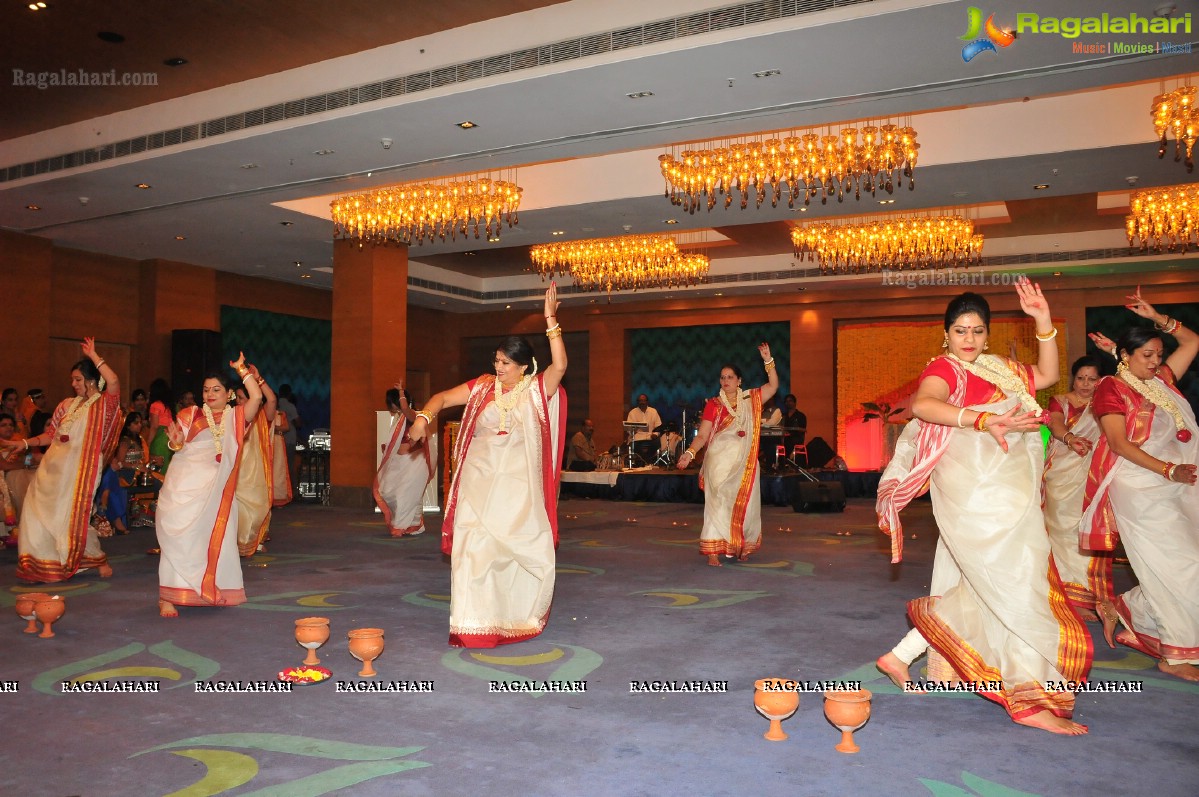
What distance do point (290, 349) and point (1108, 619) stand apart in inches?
552

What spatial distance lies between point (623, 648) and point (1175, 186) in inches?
350

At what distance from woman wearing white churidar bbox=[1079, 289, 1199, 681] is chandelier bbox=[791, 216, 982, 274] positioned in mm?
7637

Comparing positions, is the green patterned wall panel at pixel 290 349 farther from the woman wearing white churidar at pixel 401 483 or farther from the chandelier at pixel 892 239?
the chandelier at pixel 892 239

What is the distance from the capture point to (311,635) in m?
3.90

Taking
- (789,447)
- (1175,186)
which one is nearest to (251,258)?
(789,447)

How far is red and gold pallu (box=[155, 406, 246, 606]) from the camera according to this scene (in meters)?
5.13

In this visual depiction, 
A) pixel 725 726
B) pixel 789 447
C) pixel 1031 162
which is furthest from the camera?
pixel 789 447

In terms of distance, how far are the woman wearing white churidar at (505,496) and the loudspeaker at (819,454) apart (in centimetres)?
962

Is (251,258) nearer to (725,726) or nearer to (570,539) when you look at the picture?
(570,539)

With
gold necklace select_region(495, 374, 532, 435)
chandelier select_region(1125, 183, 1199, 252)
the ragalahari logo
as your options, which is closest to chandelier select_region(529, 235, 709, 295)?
chandelier select_region(1125, 183, 1199, 252)

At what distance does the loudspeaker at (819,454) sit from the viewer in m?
13.8

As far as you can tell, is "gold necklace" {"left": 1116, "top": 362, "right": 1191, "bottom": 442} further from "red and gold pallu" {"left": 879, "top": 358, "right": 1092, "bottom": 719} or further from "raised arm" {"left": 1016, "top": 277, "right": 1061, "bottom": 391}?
"red and gold pallu" {"left": 879, "top": 358, "right": 1092, "bottom": 719}

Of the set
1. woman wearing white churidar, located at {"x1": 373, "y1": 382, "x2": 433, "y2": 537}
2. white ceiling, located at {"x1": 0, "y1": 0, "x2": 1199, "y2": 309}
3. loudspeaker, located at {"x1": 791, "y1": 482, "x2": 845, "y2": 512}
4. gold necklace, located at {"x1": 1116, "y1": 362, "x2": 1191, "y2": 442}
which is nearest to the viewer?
gold necklace, located at {"x1": 1116, "y1": 362, "x2": 1191, "y2": 442}

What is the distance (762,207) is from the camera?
10.5 metres
